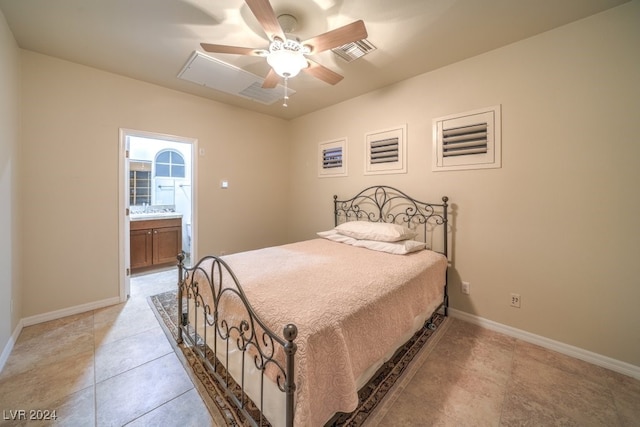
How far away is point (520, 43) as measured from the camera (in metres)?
2.19

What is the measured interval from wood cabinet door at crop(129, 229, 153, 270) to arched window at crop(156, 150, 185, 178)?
4.59 ft

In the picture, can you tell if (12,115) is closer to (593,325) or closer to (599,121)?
(599,121)

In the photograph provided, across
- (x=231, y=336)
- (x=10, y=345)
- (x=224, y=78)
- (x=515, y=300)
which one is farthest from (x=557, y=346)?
(x=10, y=345)

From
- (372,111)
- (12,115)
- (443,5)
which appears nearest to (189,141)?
(12,115)

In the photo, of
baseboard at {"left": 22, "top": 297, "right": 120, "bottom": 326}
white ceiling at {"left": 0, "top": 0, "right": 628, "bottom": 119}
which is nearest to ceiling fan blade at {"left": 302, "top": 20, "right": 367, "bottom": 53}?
white ceiling at {"left": 0, "top": 0, "right": 628, "bottom": 119}

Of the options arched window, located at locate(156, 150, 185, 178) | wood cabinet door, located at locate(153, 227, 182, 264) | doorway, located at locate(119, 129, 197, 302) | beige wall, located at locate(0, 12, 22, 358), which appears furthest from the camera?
arched window, located at locate(156, 150, 185, 178)

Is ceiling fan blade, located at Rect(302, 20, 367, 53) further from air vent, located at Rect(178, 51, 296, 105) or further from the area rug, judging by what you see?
the area rug

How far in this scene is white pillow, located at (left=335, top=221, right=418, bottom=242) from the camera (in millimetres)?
2555

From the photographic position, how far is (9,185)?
2.03 metres

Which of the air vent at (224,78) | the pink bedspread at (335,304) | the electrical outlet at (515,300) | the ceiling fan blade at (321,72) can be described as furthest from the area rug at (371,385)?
the air vent at (224,78)

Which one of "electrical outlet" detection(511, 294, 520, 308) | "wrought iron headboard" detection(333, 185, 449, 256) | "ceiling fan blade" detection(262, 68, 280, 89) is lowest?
"electrical outlet" detection(511, 294, 520, 308)

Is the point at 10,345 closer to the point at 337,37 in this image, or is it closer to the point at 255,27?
the point at 255,27

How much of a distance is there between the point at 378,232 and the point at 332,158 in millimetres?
1628

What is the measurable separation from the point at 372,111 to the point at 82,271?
3.90 metres
